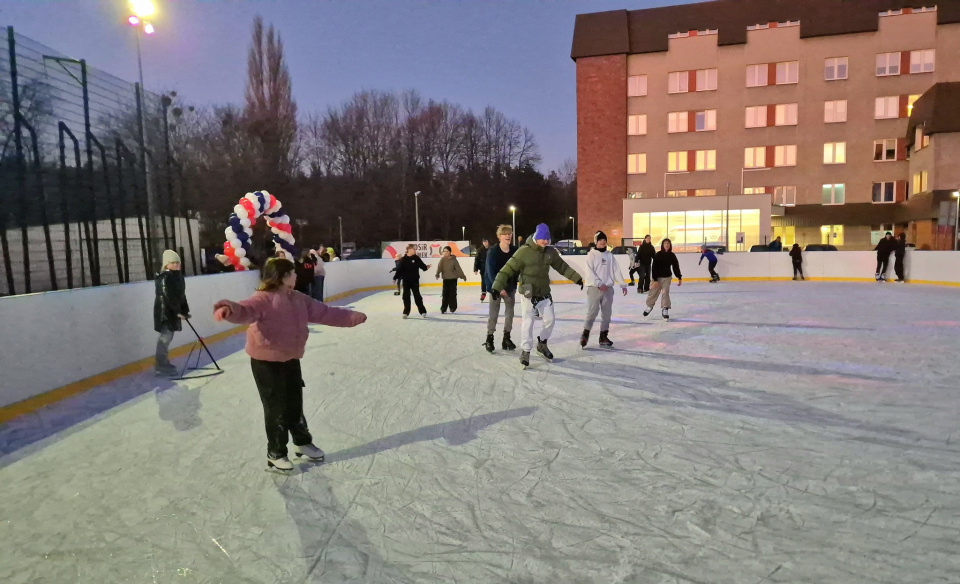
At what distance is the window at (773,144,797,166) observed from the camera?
35.7 meters

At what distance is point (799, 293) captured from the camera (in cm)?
1555

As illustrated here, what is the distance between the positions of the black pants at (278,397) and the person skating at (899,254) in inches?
781

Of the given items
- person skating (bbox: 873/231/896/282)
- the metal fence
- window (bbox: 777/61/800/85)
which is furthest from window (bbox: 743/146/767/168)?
the metal fence

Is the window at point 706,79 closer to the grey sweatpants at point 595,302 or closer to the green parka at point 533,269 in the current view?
the grey sweatpants at point 595,302

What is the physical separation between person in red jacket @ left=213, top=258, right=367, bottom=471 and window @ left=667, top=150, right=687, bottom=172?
1440 inches

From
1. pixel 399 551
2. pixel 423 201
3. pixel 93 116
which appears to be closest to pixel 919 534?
pixel 399 551

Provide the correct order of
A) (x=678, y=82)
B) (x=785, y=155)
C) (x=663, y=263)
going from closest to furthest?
1. (x=663, y=263)
2. (x=785, y=155)
3. (x=678, y=82)

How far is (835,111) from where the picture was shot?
35.2m

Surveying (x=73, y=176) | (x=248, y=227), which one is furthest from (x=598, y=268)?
(x=248, y=227)

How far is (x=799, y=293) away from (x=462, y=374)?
40.4 feet

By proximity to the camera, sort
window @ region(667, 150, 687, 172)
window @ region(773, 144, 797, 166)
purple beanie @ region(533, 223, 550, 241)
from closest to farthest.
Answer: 1. purple beanie @ region(533, 223, 550, 241)
2. window @ region(773, 144, 797, 166)
3. window @ region(667, 150, 687, 172)

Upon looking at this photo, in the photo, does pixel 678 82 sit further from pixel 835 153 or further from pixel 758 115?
pixel 835 153

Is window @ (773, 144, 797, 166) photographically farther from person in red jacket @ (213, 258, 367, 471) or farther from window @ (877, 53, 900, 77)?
person in red jacket @ (213, 258, 367, 471)

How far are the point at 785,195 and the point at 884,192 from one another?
5287 millimetres
